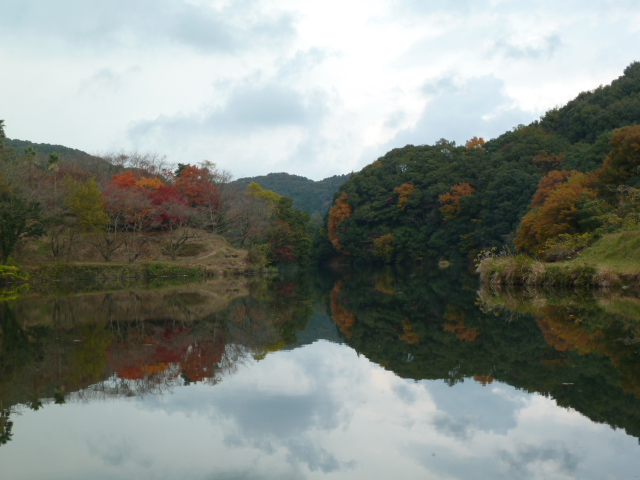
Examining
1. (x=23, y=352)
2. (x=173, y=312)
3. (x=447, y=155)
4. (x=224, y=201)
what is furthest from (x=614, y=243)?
(x=447, y=155)

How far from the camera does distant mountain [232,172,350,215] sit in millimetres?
122625

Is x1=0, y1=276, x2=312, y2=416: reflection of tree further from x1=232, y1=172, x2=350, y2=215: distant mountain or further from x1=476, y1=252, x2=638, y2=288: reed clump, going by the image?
x1=232, y1=172, x2=350, y2=215: distant mountain

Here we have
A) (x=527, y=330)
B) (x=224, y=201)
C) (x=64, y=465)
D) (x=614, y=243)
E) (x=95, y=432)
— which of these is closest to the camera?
(x=64, y=465)

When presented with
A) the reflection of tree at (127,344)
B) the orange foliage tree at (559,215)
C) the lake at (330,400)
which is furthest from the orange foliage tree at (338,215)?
the lake at (330,400)

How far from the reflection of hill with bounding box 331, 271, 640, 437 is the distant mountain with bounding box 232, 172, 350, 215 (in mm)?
103575

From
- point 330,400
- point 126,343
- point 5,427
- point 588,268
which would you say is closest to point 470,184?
point 588,268

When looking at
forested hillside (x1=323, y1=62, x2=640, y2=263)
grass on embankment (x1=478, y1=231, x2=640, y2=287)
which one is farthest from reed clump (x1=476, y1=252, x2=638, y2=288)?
forested hillside (x1=323, y1=62, x2=640, y2=263)

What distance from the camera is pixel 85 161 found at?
5531cm

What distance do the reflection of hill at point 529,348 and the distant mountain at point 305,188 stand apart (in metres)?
104

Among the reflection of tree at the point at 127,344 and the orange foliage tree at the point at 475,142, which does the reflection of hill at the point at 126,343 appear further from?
the orange foliage tree at the point at 475,142

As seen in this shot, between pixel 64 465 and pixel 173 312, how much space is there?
36.6ft

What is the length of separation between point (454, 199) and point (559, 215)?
31530 millimetres

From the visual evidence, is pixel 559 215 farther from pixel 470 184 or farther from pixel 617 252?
pixel 470 184

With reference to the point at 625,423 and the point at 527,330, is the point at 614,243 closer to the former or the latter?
the point at 527,330
